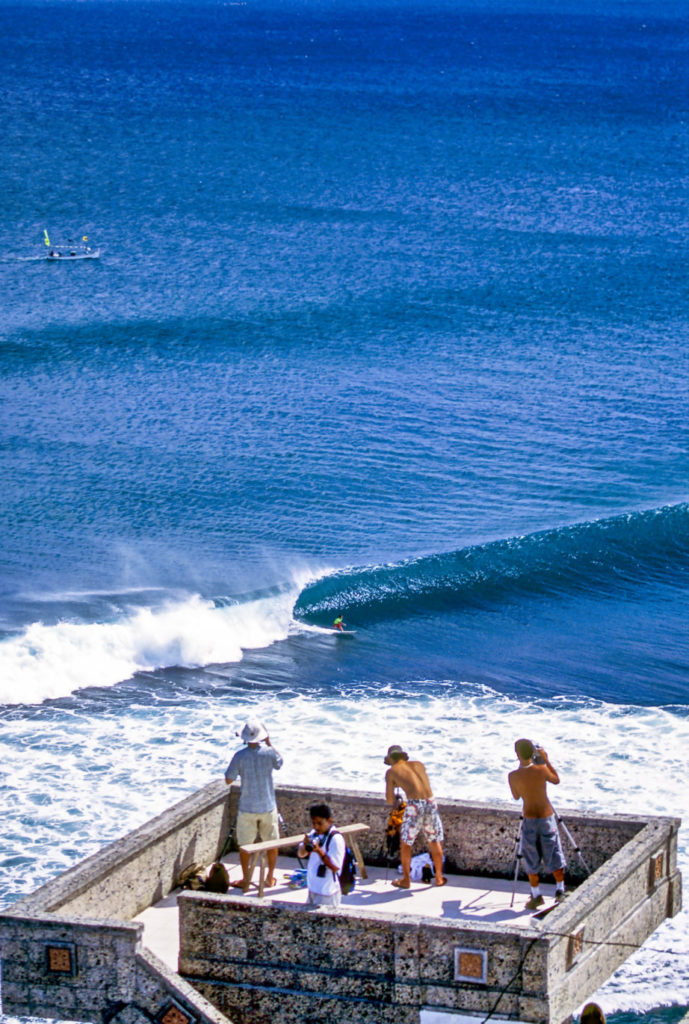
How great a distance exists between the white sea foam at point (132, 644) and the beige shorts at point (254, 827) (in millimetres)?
12507

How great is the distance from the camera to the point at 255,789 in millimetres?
16062

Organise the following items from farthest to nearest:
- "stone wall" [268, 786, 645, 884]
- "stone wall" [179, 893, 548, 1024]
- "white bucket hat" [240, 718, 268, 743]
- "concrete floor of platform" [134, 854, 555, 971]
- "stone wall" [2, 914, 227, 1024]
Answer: "white bucket hat" [240, 718, 268, 743], "stone wall" [268, 786, 645, 884], "concrete floor of platform" [134, 854, 555, 971], "stone wall" [2, 914, 227, 1024], "stone wall" [179, 893, 548, 1024]

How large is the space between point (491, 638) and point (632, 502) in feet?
29.8

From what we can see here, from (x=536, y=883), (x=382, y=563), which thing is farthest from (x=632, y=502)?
(x=536, y=883)

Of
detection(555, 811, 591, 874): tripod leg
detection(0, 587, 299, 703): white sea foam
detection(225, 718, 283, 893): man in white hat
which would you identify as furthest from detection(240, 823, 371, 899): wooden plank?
detection(0, 587, 299, 703): white sea foam

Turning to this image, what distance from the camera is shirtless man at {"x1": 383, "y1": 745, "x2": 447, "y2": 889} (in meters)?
15.7

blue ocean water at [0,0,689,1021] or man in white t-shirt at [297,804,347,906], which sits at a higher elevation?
blue ocean water at [0,0,689,1021]

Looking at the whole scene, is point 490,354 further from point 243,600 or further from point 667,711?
point 667,711

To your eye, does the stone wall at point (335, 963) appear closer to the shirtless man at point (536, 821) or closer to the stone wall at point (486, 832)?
the shirtless man at point (536, 821)

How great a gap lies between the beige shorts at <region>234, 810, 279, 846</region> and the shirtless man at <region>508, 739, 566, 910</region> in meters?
2.48

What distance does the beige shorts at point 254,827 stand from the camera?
1616cm

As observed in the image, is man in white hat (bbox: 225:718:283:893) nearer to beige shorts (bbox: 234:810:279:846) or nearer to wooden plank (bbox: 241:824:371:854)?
beige shorts (bbox: 234:810:279:846)

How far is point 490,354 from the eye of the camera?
52156mm

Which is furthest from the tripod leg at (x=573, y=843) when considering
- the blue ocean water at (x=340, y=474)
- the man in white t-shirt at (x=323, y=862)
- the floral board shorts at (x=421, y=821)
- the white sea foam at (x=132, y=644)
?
the white sea foam at (x=132, y=644)
